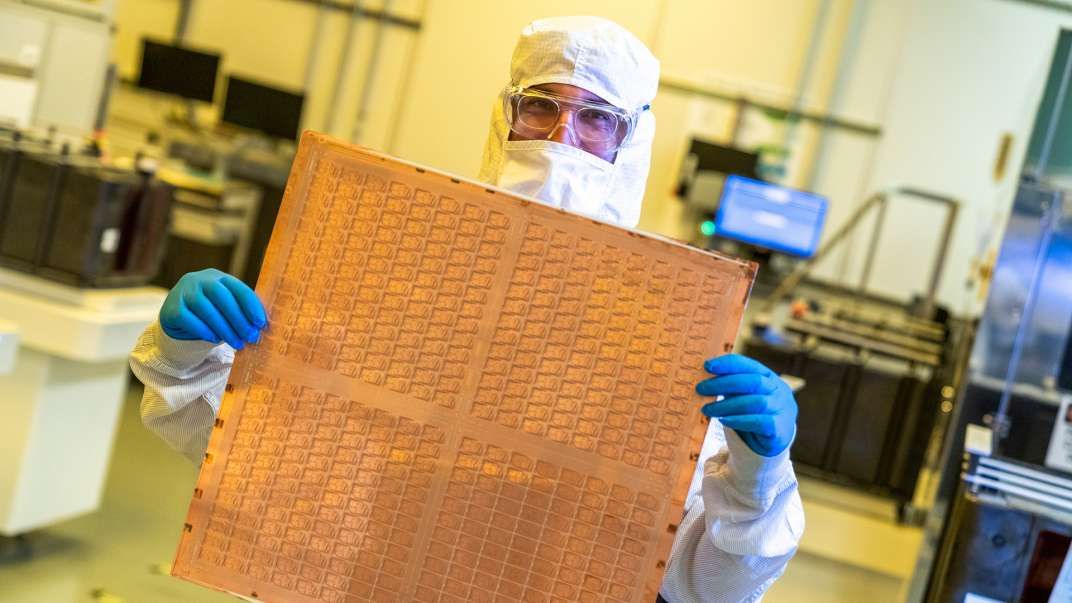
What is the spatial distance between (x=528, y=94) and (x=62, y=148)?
7.05 feet

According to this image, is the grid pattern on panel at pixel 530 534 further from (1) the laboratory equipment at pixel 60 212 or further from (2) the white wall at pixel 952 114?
(2) the white wall at pixel 952 114

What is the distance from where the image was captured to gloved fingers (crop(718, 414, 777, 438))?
1.20 meters

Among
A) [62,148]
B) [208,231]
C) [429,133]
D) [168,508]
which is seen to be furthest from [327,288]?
[429,133]

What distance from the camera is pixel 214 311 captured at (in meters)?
1.24

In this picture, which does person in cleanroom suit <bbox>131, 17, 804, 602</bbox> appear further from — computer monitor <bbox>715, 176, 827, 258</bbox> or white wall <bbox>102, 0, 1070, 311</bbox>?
white wall <bbox>102, 0, 1070, 311</bbox>

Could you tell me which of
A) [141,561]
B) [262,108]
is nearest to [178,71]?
[262,108]

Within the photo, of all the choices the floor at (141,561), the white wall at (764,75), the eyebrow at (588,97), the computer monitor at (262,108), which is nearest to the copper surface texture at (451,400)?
the eyebrow at (588,97)

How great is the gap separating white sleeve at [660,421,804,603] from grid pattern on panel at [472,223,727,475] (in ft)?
0.41

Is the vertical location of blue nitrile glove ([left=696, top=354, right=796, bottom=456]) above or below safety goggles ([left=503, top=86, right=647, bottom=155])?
below

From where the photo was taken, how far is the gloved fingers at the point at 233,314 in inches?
48.1

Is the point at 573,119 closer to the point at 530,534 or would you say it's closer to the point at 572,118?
the point at 572,118

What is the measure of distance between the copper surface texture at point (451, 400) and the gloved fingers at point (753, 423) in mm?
43

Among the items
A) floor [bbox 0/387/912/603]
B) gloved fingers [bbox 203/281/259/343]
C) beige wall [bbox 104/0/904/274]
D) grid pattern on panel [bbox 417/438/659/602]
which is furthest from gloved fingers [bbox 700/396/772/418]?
beige wall [bbox 104/0/904/274]

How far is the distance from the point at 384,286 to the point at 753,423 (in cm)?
39
